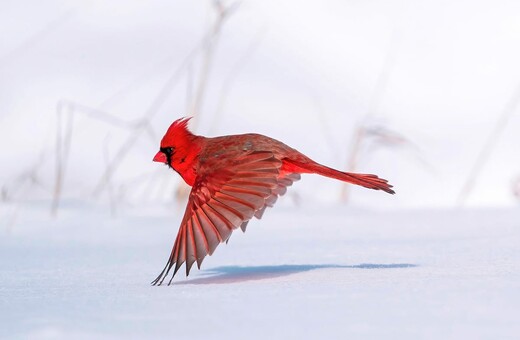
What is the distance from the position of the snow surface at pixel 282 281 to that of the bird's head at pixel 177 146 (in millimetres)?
356

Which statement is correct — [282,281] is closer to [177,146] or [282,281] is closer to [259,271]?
[259,271]

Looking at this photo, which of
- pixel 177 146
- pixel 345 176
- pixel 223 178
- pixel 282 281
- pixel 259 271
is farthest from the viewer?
pixel 177 146

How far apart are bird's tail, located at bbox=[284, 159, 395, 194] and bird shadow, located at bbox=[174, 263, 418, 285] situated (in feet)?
0.75

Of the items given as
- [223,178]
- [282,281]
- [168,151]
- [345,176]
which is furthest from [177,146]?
[282,281]

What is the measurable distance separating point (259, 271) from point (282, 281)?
1.31 ft

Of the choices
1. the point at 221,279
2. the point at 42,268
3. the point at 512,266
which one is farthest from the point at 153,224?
the point at 512,266

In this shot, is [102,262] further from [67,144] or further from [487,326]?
[487,326]

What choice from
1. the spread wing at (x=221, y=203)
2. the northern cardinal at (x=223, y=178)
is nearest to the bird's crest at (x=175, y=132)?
the northern cardinal at (x=223, y=178)

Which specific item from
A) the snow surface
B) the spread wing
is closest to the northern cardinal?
the spread wing

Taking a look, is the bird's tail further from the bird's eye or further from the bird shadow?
the bird's eye

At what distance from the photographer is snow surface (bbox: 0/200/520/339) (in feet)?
6.46

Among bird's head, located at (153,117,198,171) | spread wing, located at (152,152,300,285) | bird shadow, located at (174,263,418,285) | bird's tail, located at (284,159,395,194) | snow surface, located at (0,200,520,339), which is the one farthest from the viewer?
bird's head, located at (153,117,198,171)

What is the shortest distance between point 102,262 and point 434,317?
72.8 inches

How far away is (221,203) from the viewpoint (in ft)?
8.87
